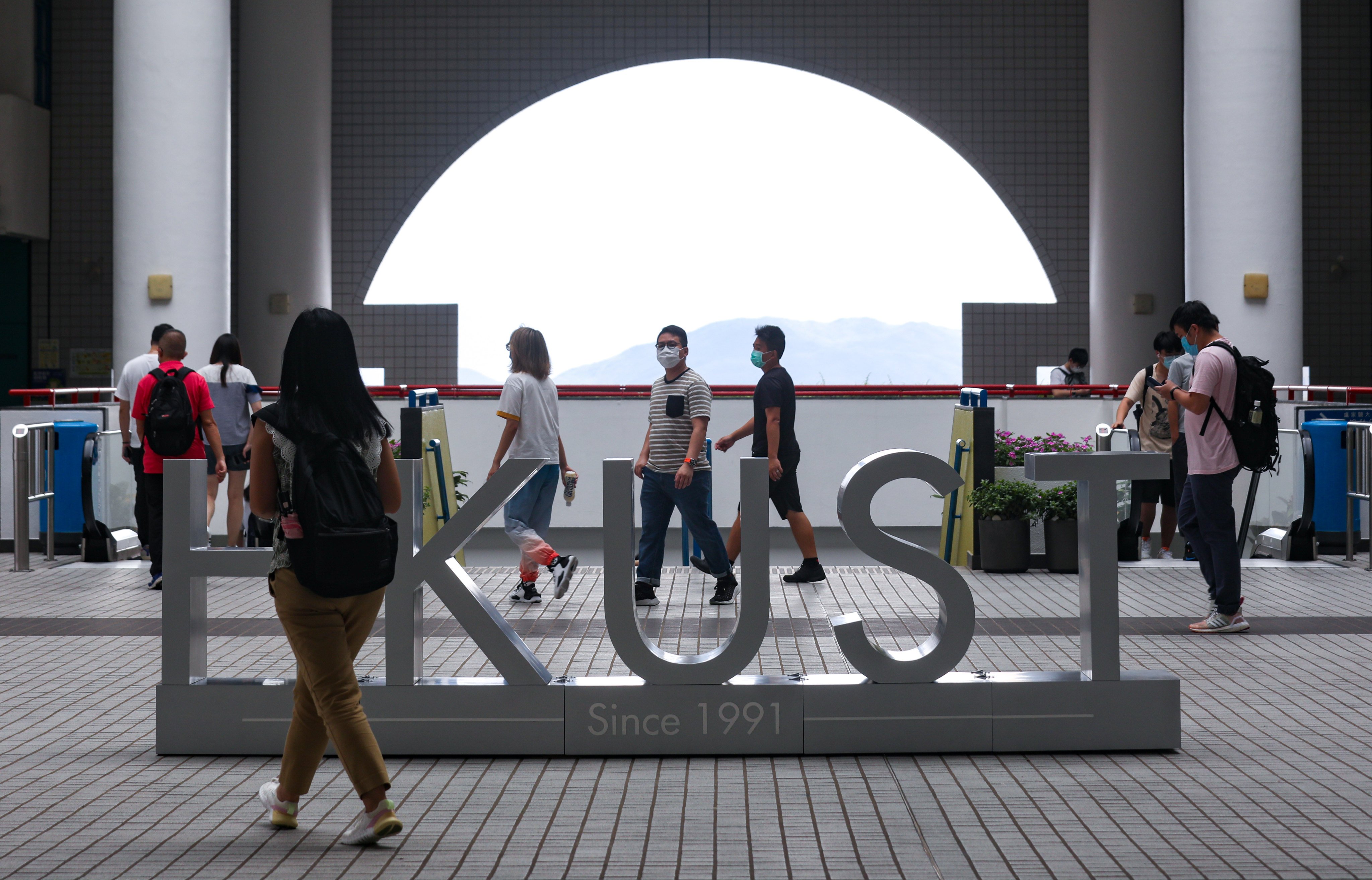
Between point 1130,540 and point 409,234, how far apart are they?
12.2 m

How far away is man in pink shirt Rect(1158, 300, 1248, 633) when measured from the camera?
6148mm

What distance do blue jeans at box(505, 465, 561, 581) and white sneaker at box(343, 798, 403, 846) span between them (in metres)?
A: 3.69

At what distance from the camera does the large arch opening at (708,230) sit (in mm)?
18281

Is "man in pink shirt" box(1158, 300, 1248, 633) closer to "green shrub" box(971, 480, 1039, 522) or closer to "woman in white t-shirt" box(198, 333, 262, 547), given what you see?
"green shrub" box(971, 480, 1039, 522)

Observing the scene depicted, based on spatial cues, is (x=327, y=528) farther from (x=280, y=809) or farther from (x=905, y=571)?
(x=905, y=571)

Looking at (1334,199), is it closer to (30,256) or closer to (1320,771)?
(1320,771)

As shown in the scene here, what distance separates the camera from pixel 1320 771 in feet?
13.0

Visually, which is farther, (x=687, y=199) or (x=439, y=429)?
(x=687, y=199)

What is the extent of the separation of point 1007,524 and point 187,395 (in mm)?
5546

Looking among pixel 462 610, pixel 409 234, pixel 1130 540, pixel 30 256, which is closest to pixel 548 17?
pixel 409 234

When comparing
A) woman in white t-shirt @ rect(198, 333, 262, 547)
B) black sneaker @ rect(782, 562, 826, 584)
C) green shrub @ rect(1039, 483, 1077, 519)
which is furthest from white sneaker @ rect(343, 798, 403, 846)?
green shrub @ rect(1039, 483, 1077, 519)

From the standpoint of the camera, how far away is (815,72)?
18.0 metres

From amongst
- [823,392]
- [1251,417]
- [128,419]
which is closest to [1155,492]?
[823,392]

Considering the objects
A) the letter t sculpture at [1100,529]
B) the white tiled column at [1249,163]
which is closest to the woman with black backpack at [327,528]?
the letter t sculpture at [1100,529]
